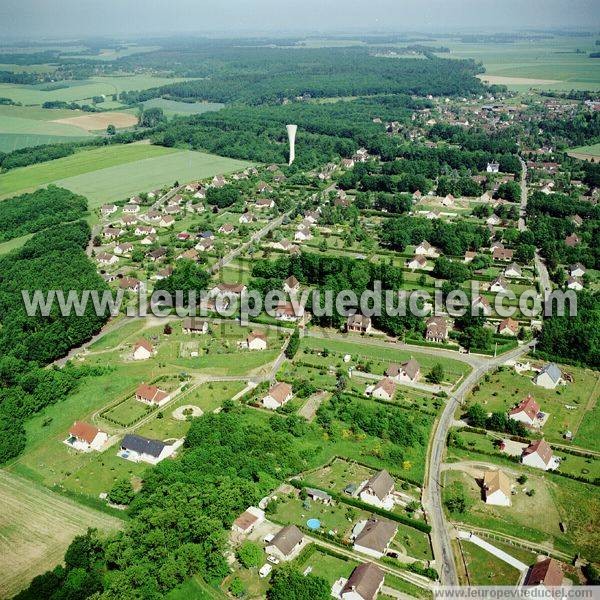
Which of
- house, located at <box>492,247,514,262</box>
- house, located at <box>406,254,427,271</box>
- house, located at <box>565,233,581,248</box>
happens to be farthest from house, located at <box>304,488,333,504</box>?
house, located at <box>565,233,581,248</box>

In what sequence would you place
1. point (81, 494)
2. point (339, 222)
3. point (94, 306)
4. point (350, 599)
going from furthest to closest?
1. point (339, 222)
2. point (94, 306)
3. point (81, 494)
4. point (350, 599)

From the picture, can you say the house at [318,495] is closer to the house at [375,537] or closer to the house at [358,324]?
the house at [375,537]

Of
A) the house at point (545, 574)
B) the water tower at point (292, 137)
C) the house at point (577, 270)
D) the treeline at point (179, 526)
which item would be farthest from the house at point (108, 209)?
the house at point (545, 574)

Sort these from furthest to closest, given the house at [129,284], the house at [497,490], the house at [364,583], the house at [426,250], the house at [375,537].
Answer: the house at [426,250]
the house at [129,284]
the house at [497,490]
the house at [375,537]
the house at [364,583]

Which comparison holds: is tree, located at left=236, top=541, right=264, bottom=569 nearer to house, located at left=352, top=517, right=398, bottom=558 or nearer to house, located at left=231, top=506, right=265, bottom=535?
house, located at left=231, top=506, right=265, bottom=535

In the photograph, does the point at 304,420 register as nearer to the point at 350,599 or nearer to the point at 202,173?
the point at 350,599

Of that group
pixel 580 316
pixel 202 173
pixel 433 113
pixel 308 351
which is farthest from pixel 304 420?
pixel 433 113

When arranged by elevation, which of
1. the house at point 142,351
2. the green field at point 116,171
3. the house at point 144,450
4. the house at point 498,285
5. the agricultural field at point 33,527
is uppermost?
the green field at point 116,171
